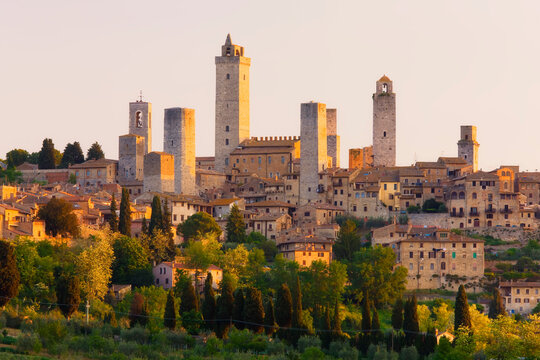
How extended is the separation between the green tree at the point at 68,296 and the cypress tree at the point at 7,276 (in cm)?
207

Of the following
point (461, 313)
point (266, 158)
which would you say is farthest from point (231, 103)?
point (461, 313)

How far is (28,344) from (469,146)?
52045mm

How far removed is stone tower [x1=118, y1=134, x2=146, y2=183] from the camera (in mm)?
102688

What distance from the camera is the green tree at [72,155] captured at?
108m

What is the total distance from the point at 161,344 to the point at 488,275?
27.1 meters

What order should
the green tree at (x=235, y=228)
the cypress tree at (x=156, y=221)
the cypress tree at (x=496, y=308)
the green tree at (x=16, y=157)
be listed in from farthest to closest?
the green tree at (x=16, y=157) < the green tree at (x=235, y=228) < the cypress tree at (x=156, y=221) < the cypress tree at (x=496, y=308)

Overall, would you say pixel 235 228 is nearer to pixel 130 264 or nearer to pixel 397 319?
pixel 130 264

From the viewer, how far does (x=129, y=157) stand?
103125mm

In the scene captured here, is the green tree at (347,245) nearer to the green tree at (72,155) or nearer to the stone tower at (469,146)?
the stone tower at (469,146)

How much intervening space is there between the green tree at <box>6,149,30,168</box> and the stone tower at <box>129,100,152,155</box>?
866 centimetres

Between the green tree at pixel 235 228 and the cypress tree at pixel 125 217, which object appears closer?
the cypress tree at pixel 125 217

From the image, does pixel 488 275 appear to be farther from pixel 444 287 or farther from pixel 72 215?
pixel 72 215

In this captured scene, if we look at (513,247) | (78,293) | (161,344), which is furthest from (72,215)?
(513,247)

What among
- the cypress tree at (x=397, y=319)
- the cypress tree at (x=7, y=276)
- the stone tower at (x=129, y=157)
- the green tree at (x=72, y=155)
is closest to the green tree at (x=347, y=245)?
the cypress tree at (x=397, y=319)
